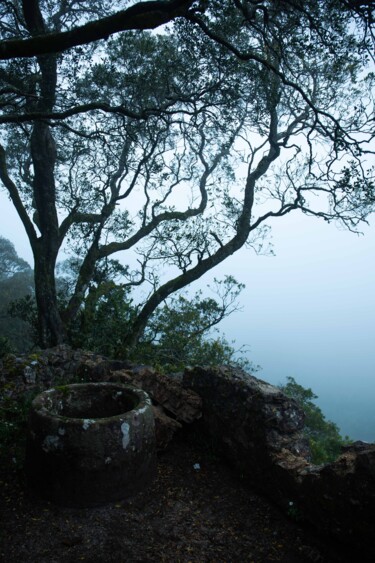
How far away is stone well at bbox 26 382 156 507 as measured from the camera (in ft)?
13.4

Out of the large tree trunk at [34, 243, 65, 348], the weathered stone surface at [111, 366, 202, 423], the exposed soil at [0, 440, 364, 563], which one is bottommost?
the exposed soil at [0, 440, 364, 563]

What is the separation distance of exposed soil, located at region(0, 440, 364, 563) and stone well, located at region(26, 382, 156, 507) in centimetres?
14

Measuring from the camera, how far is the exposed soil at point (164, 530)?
3615mm

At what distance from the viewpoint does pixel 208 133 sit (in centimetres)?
1408

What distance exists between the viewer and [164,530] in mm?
3971

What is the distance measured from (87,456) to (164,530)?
39.8 inches

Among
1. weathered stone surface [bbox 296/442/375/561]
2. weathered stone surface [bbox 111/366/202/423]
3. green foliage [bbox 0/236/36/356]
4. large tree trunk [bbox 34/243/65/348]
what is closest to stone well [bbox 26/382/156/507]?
weathered stone surface [bbox 111/366/202/423]

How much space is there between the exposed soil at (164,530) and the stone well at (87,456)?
0.14 m

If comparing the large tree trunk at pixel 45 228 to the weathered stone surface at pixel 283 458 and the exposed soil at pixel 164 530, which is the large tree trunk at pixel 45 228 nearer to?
the weathered stone surface at pixel 283 458

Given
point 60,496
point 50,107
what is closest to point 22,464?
point 60,496

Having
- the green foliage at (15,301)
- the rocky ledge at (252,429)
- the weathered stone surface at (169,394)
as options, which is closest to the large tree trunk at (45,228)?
the green foliage at (15,301)

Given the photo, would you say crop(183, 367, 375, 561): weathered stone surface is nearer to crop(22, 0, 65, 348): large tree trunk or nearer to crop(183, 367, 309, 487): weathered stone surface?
crop(183, 367, 309, 487): weathered stone surface

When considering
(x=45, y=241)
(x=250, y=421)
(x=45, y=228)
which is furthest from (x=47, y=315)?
(x=250, y=421)

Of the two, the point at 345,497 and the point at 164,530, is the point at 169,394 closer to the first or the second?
the point at 164,530
